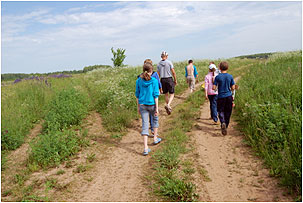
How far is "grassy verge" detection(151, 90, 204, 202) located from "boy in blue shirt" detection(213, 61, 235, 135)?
3.53 feet

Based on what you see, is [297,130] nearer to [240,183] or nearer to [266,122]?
[266,122]

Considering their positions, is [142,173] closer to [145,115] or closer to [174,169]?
[174,169]

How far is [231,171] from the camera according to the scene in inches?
173

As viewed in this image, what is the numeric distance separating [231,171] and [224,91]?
2.38 metres

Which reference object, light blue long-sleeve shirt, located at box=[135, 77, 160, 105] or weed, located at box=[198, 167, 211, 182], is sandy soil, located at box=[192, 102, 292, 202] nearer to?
weed, located at box=[198, 167, 211, 182]

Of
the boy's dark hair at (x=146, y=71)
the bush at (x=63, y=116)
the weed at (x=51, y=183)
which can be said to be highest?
the boy's dark hair at (x=146, y=71)

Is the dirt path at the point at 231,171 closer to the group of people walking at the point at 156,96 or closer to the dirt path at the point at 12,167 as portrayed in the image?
the group of people walking at the point at 156,96

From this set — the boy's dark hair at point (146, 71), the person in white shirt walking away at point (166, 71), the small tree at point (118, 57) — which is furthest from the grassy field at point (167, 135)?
the small tree at point (118, 57)

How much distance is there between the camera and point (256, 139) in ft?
17.4

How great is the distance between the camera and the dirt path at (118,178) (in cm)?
392

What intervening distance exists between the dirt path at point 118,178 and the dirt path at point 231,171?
1.19m

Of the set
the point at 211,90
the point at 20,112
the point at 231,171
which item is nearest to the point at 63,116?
the point at 20,112

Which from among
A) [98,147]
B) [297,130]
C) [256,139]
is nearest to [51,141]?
[98,147]

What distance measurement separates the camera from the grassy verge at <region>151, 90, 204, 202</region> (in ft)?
12.0
